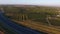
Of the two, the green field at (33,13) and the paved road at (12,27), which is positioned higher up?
the green field at (33,13)

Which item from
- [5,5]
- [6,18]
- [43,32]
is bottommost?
[43,32]

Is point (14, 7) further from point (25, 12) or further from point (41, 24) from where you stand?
point (41, 24)

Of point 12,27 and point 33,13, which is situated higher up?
point 33,13

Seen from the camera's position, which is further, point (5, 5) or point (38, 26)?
point (5, 5)

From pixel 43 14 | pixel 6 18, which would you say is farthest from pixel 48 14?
pixel 6 18

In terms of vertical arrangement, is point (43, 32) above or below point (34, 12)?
below

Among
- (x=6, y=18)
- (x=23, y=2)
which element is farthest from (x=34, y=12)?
(x=6, y=18)

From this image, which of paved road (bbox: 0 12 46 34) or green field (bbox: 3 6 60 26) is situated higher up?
green field (bbox: 3 6 60 26)
